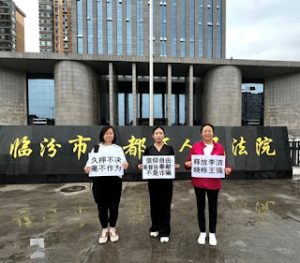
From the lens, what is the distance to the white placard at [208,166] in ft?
10.4

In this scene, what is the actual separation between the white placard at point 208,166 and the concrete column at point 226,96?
2280 cm

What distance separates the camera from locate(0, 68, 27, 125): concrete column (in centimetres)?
2458

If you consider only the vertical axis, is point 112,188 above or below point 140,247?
above

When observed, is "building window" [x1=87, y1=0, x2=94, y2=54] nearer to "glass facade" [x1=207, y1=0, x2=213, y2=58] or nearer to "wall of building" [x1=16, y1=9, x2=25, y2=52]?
"glass facade" [x1=207, y1=0, x2=213, y2=58]

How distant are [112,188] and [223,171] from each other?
1557mm

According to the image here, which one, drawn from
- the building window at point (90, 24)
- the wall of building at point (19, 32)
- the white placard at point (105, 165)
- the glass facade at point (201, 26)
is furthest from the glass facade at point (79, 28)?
the wall of building at point (19, 32)

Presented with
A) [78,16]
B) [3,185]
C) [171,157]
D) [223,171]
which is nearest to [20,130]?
[3,185]

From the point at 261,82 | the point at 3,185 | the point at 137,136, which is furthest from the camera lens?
the point at 261,82

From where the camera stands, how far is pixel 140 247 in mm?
3135

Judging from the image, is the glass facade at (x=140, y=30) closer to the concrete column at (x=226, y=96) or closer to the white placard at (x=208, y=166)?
the concrete column at (x=226, y=96)

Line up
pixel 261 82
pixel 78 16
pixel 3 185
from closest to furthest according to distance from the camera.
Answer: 1. pixel 3 185
2. pixel 261 82
3. pixel 78 16

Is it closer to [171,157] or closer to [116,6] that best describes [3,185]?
[171,157]

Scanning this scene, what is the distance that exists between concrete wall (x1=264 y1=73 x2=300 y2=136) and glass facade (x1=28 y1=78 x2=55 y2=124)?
86.3 feet

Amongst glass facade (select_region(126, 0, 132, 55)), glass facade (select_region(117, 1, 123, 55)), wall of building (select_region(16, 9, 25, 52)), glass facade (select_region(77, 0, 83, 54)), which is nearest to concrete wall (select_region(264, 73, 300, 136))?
glass facade (select_region(126, 0, 132, 55))
